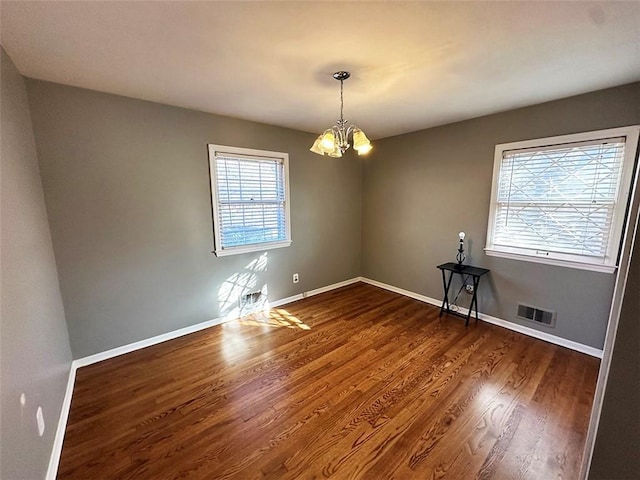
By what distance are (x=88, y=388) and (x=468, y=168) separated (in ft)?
14.2

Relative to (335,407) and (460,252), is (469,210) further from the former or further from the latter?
(335,407)

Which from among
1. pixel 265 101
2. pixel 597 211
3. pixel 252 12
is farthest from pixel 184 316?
pixel 597 211

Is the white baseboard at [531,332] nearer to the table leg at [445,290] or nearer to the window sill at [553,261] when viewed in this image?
the table leg at [445,290]

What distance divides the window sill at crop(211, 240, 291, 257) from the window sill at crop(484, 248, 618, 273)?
2.54 m

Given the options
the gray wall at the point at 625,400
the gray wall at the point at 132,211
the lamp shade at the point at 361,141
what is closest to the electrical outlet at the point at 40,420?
the gray wall at the point at 132,211

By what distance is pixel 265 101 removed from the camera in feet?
8.36

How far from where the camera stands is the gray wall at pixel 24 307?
1146mm

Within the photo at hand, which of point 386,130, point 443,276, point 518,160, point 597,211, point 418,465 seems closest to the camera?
point 418,465

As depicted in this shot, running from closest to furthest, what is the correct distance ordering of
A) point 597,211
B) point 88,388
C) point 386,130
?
point 88,388 < point 597,211 < point 386,130

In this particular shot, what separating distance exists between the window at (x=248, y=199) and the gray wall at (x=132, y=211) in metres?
0.10

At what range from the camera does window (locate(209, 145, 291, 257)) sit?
301cm

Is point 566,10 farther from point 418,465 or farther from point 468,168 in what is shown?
point 418,465

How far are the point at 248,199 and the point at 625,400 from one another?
3.21m

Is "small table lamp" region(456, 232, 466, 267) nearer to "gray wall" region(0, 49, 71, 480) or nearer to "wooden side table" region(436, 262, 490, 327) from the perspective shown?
"wooden side table" region(436, 262, 490, 327)
